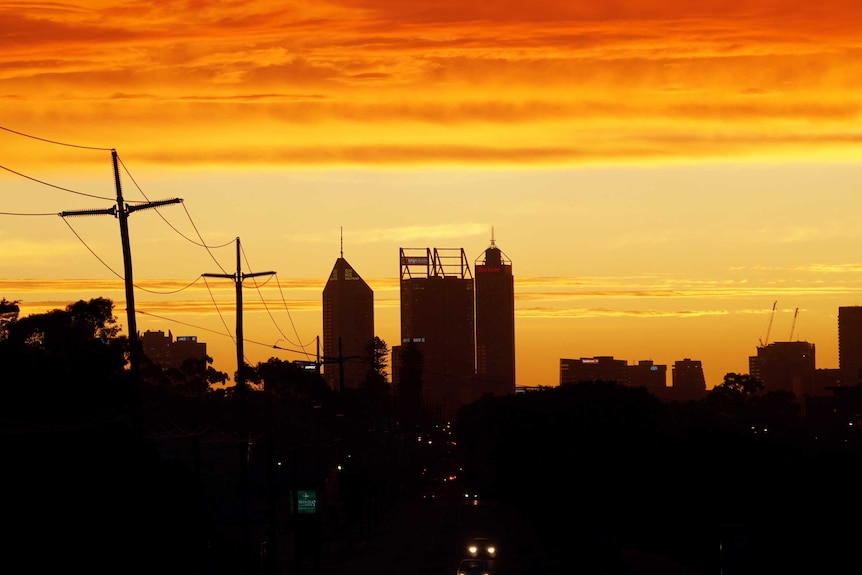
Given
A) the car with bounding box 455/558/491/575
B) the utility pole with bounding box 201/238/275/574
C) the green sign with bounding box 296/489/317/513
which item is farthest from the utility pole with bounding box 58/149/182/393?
the green sign with bounding box 296/489/317/513

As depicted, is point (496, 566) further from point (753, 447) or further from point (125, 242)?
point (125, 242)

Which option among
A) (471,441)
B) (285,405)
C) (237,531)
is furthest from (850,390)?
(237,531)

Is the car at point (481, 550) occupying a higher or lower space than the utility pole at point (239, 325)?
lower

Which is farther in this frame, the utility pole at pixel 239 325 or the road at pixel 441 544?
the road at pixel 441 544

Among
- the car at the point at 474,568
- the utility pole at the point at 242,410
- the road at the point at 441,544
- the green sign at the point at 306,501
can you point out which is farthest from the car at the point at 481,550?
the utility pole at the point at 242,410

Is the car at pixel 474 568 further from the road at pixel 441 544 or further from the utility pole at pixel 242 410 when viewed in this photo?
the utility pole at pixel 242 410

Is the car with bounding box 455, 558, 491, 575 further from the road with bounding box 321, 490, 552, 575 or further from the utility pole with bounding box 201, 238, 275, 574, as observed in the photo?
the utility pole with bounding box 201, 238, 275, 574

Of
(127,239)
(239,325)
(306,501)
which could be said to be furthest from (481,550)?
(127,239)
